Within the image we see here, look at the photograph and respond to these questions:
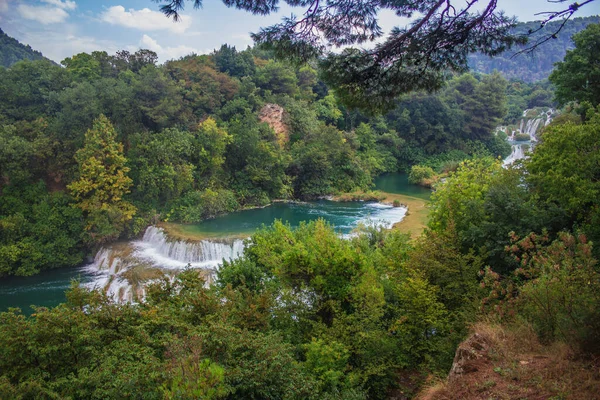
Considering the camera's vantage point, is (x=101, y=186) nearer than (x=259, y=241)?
No

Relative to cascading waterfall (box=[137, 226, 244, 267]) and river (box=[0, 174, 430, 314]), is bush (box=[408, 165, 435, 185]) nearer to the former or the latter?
river (box=[0, 174, 430, 314])

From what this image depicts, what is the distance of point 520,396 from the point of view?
13.6ft

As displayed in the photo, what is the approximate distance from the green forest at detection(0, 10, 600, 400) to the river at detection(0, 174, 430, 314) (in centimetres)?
85

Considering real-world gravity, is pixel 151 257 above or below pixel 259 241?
below

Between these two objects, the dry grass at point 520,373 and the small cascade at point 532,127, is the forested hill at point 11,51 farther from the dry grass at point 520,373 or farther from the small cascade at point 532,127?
the small cascade at point 532,127

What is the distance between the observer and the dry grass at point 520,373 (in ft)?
13.2

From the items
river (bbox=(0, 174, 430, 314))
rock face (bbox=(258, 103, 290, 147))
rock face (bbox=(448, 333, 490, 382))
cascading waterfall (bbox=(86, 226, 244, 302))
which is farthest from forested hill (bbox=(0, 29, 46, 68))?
rock face (bbox=(448, 333, 490, 382))

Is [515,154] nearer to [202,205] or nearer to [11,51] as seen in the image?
[202,205]

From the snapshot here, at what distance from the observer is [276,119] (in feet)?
93.7

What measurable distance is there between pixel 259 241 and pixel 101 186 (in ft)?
37.2

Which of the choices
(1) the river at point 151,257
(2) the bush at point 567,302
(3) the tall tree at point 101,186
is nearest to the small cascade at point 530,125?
(1) the river at point 151,257

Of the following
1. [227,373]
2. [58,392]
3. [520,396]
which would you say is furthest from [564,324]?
[58,392]

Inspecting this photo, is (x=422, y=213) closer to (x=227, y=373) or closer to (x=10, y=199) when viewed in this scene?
(x=227, y=373)

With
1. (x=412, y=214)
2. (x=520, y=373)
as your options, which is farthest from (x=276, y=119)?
(x=520, y=373)
